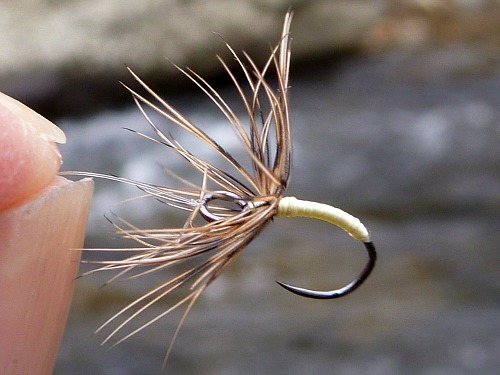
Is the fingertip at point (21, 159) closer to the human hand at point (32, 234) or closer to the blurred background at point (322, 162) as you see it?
the human hand at point (32, 234)

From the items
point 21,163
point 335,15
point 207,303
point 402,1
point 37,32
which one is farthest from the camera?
point 402,1

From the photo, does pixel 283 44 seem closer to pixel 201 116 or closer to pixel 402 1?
pixel 201 116

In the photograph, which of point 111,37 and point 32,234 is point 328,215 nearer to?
point 32,234

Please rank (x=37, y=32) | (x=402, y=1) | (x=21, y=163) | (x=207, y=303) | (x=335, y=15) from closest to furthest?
(x=21, y=163) < (x=207, y=303) < (x=37, y=32) < (x=335, y=15) < (x=402, y=1)

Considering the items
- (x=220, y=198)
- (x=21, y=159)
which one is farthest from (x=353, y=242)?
(x=21, y=159)

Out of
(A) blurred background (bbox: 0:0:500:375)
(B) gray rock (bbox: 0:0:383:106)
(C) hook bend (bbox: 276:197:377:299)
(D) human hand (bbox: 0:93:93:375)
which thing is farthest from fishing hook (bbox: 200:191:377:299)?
(B) gray rock (bbox: 0:0:383:106)

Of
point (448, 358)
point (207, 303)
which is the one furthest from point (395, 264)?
point (207, 303)

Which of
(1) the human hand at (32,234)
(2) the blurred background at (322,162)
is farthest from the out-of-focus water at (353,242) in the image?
(1) the human hand at (32,234)
